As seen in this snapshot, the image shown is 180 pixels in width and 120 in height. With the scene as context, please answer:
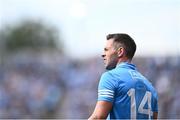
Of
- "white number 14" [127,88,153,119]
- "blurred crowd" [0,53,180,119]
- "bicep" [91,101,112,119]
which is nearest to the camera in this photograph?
"bicep" [91,101,112,119]

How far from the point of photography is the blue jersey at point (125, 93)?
512 centimetres

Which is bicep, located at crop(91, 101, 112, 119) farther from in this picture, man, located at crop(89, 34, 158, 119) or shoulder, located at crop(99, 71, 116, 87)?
shoulder, located at crop(99, 71, 116, 87)

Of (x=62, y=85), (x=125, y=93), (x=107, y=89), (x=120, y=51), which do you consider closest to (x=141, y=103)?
(x=125, y=93)

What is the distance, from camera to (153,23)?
45.3 feet

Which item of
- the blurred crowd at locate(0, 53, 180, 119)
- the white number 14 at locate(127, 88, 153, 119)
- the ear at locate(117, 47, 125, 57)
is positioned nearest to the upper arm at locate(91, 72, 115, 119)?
the white number 14 at locate(127, 88, 153, 119)

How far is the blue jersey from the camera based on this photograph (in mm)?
5125

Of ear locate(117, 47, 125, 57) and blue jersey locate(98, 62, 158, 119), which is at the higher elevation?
ear locate(117, 47, 125, 57)

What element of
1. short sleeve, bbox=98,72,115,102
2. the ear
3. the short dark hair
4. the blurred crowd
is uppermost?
the short dark hair

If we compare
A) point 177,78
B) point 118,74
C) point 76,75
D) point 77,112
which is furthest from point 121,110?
point 76,75

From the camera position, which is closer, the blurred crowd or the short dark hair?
the short dark hair

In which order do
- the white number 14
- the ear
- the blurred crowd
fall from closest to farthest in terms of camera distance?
1. the white number 14
2. the ear
3. the blurred crowd

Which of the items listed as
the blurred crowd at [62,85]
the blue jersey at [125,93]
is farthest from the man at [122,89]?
the blurred crowd at [62,85]

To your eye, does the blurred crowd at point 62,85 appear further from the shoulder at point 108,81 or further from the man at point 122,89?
the shoulder at point 108,81

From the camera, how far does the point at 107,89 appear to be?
201 inches
